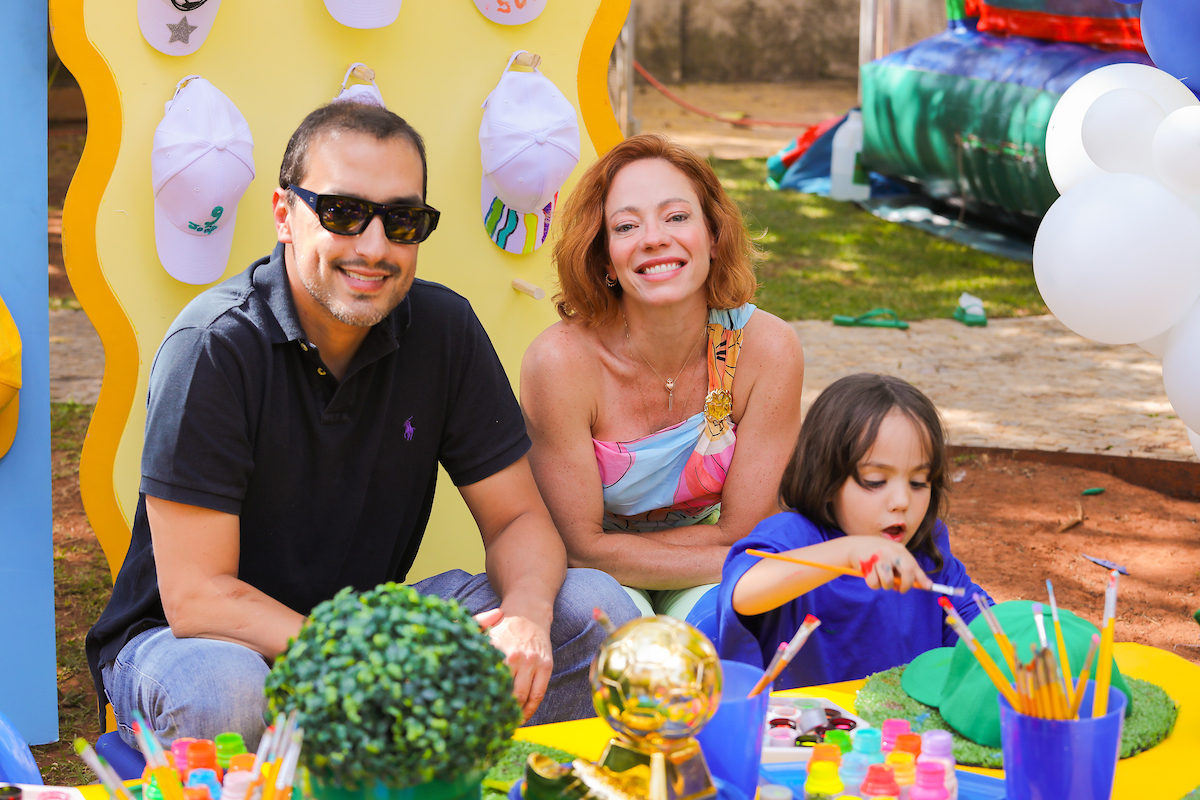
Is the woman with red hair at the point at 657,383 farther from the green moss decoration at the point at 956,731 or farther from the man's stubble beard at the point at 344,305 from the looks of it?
the green moss decoration at the point at 956,731

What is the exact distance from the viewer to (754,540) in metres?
1.83

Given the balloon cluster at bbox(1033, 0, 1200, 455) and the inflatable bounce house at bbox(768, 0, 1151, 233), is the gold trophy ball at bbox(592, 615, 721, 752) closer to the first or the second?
the balloon cluster at bbox(1033, 0, 1200, 455)

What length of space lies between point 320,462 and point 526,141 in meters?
1.00

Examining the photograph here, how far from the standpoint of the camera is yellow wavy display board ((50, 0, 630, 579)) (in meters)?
2.37

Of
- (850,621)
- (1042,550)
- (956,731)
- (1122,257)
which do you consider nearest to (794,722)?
(956,731)

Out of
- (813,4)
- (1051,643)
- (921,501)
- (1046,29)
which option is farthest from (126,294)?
(813,4)

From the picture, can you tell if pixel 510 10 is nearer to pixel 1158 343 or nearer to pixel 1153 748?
pixel 1158 343

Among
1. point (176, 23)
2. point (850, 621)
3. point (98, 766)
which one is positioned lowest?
point (850, 621)

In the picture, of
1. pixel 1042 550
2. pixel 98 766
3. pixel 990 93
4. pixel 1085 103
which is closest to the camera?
pixel 98 766

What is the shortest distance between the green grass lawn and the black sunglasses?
4.05 metres

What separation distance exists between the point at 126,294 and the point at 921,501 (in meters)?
1.67

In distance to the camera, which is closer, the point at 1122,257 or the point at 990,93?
the point at 1122,257

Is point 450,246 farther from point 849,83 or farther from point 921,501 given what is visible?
point 849,83

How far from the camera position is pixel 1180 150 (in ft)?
6.81
